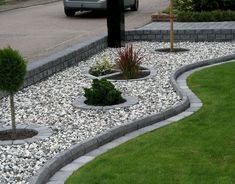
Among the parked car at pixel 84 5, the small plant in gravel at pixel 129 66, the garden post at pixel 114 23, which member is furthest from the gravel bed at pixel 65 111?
the parked car at pixel 84 5

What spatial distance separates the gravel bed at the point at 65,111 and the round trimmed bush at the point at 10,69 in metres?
0.75

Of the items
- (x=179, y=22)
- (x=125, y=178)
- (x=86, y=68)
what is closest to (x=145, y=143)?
(x=125, y=178)

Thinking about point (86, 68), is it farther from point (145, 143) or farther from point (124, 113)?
point (145, 143)

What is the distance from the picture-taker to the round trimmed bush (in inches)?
296

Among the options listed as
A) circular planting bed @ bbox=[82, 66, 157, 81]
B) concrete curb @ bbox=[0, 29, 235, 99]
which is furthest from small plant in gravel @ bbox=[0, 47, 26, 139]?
circular planting bed @ bbox=[82, 66, 157, 81]

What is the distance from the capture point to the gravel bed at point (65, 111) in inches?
275

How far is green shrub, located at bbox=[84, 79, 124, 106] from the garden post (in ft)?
20.6

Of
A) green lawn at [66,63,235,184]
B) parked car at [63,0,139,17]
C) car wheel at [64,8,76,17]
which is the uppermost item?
green lawn at [66,63,235,184]

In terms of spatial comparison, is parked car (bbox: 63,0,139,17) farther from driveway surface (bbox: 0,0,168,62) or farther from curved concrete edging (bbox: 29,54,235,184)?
curved concrete edging (bbox: 29,54,235,184)

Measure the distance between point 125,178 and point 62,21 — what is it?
16861 millimetres

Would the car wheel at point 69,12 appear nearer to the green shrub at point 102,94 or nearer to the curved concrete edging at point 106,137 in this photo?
the curved concrete edging at point 106,137

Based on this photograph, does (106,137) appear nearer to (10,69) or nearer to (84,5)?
(10,69)

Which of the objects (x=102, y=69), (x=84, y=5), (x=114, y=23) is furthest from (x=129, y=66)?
(x=84, y=5)

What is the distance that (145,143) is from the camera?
7574mm
